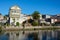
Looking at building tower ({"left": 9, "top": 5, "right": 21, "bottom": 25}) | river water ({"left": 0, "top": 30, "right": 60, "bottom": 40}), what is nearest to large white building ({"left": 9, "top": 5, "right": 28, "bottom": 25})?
building tower ({"left": 9, "top": 5, "right": 21, "bottom": 25})

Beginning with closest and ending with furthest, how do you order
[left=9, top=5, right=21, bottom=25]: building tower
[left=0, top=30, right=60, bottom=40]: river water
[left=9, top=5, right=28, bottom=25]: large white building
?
[left=0, top=30, right=60, bottom=40]: river water
[left=9, top=5, right=28, bottom=25]: large white building
[left=9, top=5, right=21, bottom=25]: building tower

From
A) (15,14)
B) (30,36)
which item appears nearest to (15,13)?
(15,14)

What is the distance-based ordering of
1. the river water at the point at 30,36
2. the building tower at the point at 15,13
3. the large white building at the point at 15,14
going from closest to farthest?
1. the river water at the point at 30,36
2. the large white building at the point at 15,14
3. the building tower at the point at 15,13

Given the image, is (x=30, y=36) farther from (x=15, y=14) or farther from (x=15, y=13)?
A: (x=15, y=13)

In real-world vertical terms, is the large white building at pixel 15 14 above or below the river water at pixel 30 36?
above

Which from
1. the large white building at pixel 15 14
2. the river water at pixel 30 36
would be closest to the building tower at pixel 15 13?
the large white building at pixel 15 14

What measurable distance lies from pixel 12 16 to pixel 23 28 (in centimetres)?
2248

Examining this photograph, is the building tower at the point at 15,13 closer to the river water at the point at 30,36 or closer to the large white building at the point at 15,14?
the large white building at the point at 15,14

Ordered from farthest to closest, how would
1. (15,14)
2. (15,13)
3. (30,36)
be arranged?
1. (15,13)
2. (15,14)
3. (30,36)

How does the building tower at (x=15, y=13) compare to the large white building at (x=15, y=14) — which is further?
the building tower at (x=15, y=13)

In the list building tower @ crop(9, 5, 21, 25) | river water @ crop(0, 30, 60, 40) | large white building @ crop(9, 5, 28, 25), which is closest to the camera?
river water @ crop(0, 30, 60, 40)

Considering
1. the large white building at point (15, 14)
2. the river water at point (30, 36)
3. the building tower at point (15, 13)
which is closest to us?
the river water at point (30, 36)

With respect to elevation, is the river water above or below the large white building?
below

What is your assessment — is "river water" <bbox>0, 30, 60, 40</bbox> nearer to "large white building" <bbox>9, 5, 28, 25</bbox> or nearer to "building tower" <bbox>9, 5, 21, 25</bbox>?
"large white building" <bbox>9, 5, 28, 25</bbox>
